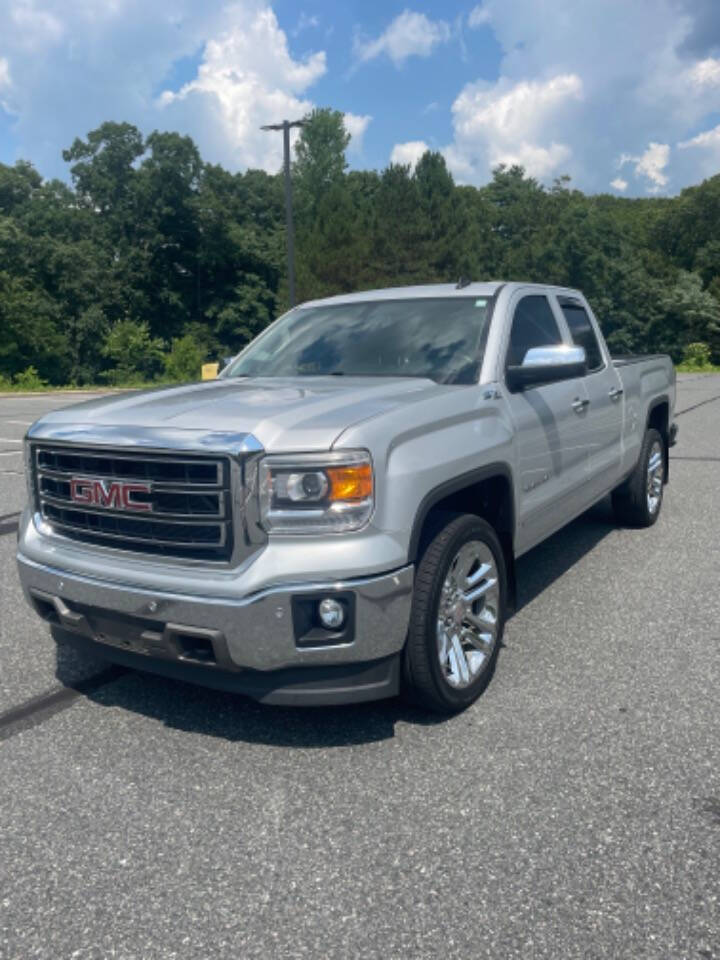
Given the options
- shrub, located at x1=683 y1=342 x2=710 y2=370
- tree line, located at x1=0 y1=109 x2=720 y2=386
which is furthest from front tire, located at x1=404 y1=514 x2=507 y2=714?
shrub, located at x1=683 y1=342 x2=710 y2=370

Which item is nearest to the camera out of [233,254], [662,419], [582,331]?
[582,331]

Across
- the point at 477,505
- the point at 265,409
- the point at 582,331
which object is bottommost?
the point at 477,505

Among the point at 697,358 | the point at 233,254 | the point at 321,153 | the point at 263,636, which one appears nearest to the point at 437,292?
the point at 263,636

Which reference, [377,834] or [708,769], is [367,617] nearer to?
[377,834]

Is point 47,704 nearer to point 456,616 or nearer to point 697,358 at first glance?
point 456,616

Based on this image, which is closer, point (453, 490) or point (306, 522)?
point (306, 522)

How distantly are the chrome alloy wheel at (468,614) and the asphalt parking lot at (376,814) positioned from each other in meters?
0.20

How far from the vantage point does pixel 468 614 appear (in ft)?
12.1

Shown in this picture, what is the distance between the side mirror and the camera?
405 cm

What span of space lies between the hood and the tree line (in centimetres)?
3340

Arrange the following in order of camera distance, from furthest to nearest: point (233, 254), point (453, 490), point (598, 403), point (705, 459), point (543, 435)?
1. point (233, 254)
2. point (705, 459)
3. point (598, 403)
4. point (543, 435)
5. point (453, 490)

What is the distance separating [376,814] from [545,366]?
83.8 inches

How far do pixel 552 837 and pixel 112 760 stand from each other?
1.62m

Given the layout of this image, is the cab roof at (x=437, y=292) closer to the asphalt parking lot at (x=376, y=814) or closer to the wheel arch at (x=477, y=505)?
the wheel arch at (x=477, y=505)
